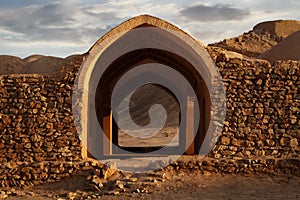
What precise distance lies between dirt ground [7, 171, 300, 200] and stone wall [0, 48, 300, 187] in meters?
0.60

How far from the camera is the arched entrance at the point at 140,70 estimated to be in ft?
30.3

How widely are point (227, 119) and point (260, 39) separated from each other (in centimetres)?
1590

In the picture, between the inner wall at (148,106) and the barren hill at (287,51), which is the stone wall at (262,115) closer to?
the barren hill at (287,51)

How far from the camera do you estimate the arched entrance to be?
925 centimetres

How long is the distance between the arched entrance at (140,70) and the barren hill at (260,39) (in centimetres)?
968

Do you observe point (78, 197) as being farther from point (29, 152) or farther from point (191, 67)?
point (191, 67)

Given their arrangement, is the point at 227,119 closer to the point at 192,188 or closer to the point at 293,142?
the point at 293,142

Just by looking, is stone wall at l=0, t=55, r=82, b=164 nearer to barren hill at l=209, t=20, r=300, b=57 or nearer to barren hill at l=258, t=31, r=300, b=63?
barren hill at l=258, t=31, r=300, b=63

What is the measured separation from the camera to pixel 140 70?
43.1ft

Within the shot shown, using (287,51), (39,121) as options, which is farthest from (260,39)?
(39,121)

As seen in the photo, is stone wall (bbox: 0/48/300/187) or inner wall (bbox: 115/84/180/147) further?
inner wall (bbox: 115/84/180/147)

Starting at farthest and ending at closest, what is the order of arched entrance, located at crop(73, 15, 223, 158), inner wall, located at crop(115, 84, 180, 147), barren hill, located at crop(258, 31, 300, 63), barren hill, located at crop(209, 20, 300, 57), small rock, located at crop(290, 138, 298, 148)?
inner wall, located at crop(115, 84, 180, 147)
barren hill, located at crop(209, 20, 300, 57)
barren hill, located at crop(258, 31, 300, 63)
arched entrance, located at crop(73, 15, 223, 158)
small rock, located at crop(290, 138, 298, 148)

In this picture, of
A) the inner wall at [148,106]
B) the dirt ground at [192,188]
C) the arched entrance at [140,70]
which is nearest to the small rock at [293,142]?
the dirt ground at [192,188]

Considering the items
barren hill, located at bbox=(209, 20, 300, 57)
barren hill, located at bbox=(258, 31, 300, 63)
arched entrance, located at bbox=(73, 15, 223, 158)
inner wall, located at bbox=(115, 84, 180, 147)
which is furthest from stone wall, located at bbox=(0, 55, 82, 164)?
barren hill, located at bbox=(209, 20, 300, 57)
